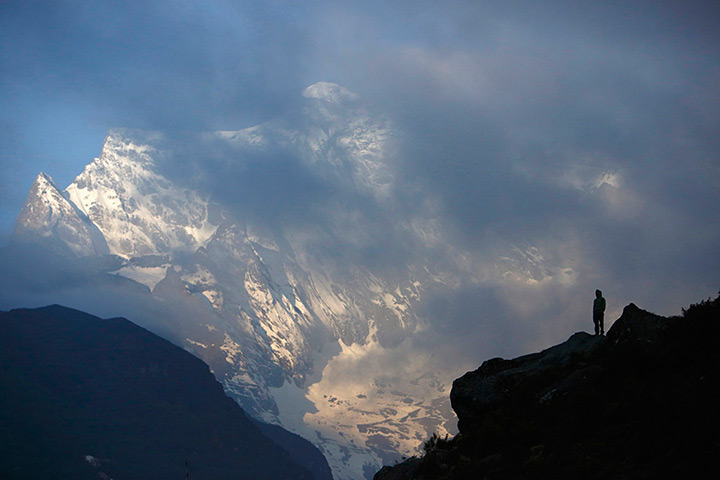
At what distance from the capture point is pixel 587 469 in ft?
53.4

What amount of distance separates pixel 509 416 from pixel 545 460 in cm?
534

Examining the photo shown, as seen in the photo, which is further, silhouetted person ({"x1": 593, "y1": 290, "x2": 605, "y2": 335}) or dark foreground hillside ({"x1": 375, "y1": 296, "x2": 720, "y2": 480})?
silhouetted person ({"x1": 593, "y1": 290, "x2": 605, "y2": 335})

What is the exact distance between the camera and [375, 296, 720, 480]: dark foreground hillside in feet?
50.4

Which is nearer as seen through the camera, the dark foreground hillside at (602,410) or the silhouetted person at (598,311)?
the dark foreground hillside at (602,410)

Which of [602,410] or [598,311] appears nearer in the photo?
[602,410]

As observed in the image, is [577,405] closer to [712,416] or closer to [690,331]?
[690,331]

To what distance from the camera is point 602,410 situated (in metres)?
20.1

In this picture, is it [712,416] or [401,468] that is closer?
[712,416]

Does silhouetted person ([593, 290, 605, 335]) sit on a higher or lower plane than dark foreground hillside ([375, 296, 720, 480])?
higher

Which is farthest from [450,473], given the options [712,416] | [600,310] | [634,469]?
[600,310]

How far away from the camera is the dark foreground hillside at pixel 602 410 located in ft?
50.4

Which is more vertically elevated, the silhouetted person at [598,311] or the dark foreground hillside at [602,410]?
the silhouetted person at [598,311]

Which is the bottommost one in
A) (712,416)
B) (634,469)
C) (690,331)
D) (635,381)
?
(634,469)

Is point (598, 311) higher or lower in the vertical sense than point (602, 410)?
higher
